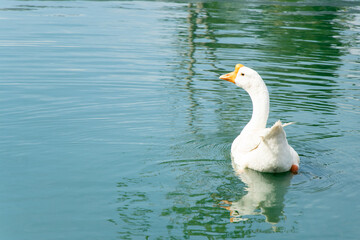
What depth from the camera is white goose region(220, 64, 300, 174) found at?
7219 mm

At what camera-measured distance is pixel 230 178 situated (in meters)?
7.68

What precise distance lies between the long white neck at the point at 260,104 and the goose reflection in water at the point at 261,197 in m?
0.88

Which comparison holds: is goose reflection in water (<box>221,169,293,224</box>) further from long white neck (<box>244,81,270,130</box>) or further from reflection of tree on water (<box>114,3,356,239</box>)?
long white neck (<box>244,81,270,130</box>)

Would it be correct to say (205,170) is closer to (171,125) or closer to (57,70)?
(171,125)

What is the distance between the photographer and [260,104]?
8.52 m

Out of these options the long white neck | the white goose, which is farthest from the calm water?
the long white neck

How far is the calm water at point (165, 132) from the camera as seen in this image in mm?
6422

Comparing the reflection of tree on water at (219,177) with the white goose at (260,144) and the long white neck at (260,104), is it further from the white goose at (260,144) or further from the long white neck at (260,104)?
the long white neck at (260,104)

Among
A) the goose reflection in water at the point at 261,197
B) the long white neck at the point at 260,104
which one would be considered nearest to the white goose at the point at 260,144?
the long white neck at the point at 260,104

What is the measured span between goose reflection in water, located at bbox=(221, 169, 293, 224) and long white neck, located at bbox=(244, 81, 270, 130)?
34.5 inches

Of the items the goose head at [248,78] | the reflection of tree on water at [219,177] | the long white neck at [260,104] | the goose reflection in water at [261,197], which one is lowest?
the goose reflection in water at [261,197]

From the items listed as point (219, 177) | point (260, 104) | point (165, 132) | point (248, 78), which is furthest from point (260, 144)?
point (165, 132)

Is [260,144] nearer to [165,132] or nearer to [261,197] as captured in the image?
[261,197]

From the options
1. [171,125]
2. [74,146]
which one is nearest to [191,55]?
[171,125]
